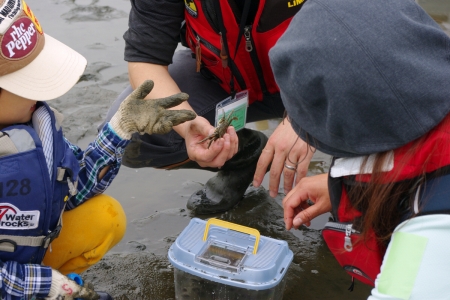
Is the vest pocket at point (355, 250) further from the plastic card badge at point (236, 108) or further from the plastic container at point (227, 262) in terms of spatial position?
the plastic card badge at point (236, 108)

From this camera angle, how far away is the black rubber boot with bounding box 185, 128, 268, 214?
302 cm

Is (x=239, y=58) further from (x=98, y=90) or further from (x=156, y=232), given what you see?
(x=98, y=90)

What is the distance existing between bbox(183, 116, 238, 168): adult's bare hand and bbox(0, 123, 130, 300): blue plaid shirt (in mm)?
376

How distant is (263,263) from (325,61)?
0.93 metres

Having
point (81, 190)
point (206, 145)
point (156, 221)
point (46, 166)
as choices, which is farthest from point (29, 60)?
point (156, 221)

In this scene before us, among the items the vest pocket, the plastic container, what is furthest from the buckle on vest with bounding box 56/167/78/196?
the vest pocket

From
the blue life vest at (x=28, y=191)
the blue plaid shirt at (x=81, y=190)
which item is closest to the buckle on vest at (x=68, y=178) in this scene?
the blue life vest at (x=28, y=191)

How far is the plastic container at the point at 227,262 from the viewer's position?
2012 millimetres

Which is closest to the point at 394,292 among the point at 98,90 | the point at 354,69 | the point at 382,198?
the point at 382,198

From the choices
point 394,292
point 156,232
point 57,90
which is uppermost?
point 57,90

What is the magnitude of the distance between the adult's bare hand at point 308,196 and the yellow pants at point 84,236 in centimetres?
72

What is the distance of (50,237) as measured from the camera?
2.05 meters

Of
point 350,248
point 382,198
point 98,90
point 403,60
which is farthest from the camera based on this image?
point 98,90

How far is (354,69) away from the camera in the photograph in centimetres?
138
